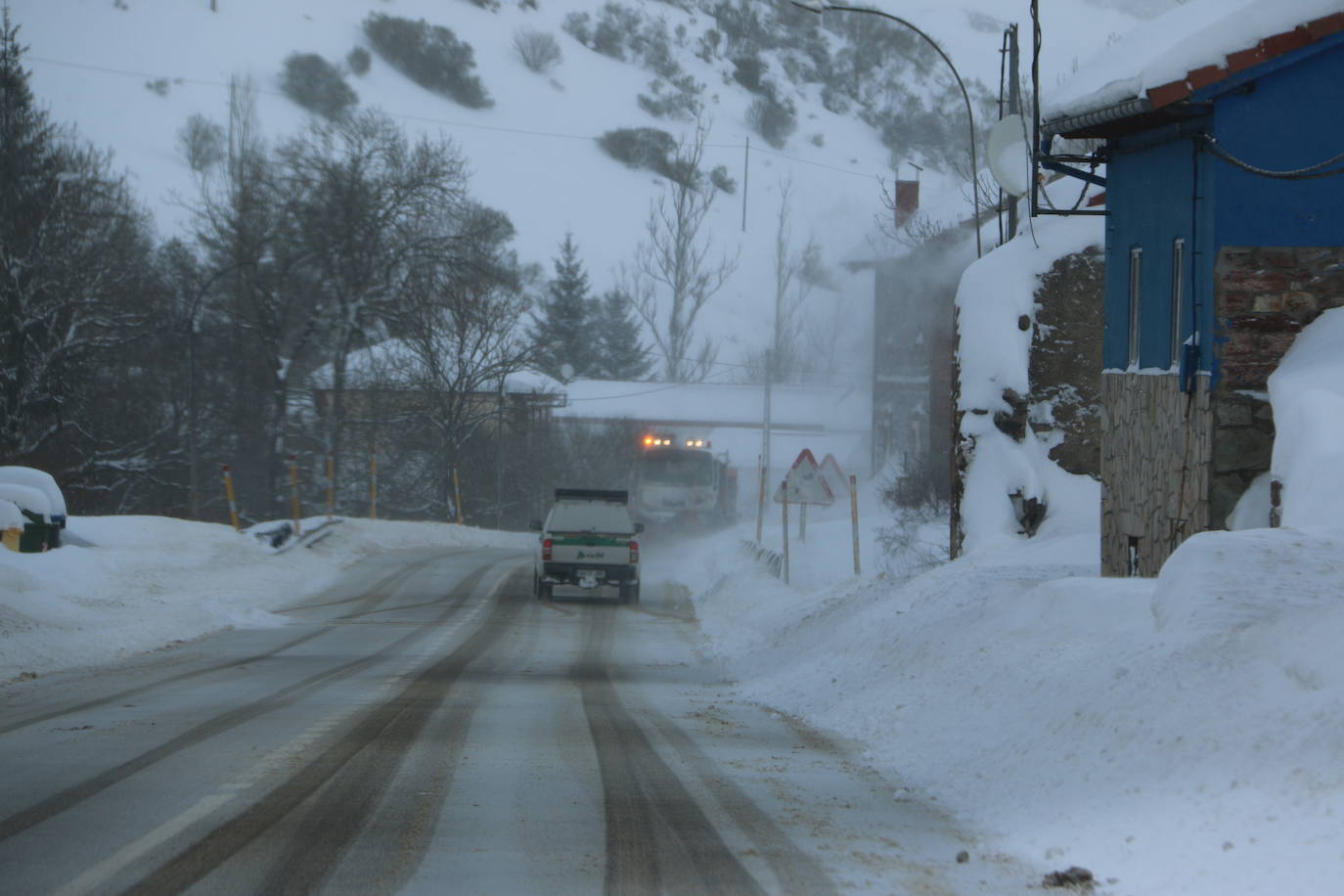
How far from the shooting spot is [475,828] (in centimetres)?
700

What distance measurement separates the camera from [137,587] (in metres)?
20.2

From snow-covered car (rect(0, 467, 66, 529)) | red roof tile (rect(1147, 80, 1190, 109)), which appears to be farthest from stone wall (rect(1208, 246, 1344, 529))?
snow-covered car (rect(0, 467, 66, 529))

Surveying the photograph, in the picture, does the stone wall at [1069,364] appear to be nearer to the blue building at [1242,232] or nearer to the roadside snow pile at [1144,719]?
the blue building at [1242,232]

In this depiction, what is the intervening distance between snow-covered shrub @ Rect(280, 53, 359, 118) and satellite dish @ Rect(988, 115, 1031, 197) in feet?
383

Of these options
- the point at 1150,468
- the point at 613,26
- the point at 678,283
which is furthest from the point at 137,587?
the point at 613,26

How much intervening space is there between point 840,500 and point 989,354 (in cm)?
3693

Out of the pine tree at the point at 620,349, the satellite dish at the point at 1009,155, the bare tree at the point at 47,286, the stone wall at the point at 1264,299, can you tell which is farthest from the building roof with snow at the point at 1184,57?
the pine tree at the point at 620,349

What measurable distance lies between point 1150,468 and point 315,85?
128 meters

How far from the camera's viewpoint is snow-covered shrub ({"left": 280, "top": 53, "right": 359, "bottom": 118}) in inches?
5037

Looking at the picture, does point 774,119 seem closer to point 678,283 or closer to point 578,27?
point 578,27

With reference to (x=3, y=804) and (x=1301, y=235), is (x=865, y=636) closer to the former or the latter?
(x=1301, y=235)

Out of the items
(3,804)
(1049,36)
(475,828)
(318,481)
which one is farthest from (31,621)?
(1049,36)

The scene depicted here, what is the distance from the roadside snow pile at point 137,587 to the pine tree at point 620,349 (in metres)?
59.9

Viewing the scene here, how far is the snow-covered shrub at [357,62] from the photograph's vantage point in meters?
139
